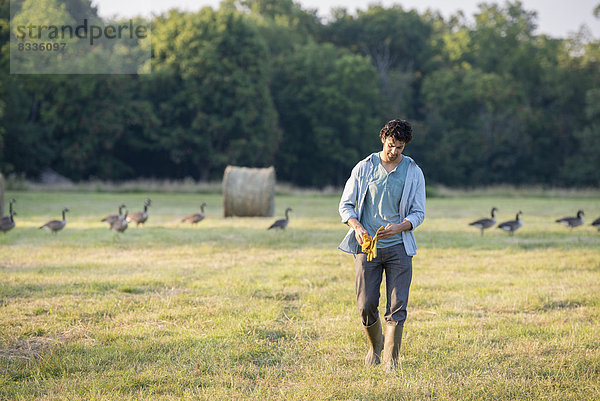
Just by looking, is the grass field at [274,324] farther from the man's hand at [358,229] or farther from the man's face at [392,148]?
the man's face at [392,148]

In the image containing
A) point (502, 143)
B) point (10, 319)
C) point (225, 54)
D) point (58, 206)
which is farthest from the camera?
point (502, 143)

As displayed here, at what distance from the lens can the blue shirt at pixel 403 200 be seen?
5941mm

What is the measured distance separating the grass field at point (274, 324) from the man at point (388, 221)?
1.98 ft

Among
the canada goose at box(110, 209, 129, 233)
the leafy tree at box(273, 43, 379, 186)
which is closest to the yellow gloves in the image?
the canada goose at box(110, 209, 129, 233)

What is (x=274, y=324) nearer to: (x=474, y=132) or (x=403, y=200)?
(x=403, y=200)

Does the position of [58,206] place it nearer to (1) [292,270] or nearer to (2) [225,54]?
(1) [292,270]

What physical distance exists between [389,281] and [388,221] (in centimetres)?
59

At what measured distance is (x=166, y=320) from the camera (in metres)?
7.77

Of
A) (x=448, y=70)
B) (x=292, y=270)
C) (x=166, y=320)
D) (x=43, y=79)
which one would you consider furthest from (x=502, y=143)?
(x=166, y=320)

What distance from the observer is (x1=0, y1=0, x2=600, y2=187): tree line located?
46062 mm

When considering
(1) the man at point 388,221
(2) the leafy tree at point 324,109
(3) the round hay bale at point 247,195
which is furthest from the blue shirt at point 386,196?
(2) the leafy tree at point 324,109

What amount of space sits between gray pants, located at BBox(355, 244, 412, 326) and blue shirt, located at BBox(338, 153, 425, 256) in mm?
125

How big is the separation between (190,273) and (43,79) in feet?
126

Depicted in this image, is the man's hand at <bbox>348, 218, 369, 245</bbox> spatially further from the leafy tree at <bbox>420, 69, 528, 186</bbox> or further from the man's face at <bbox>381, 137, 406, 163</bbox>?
the leafy tree at <bbox>420, 69, 528, 186</bbox>
